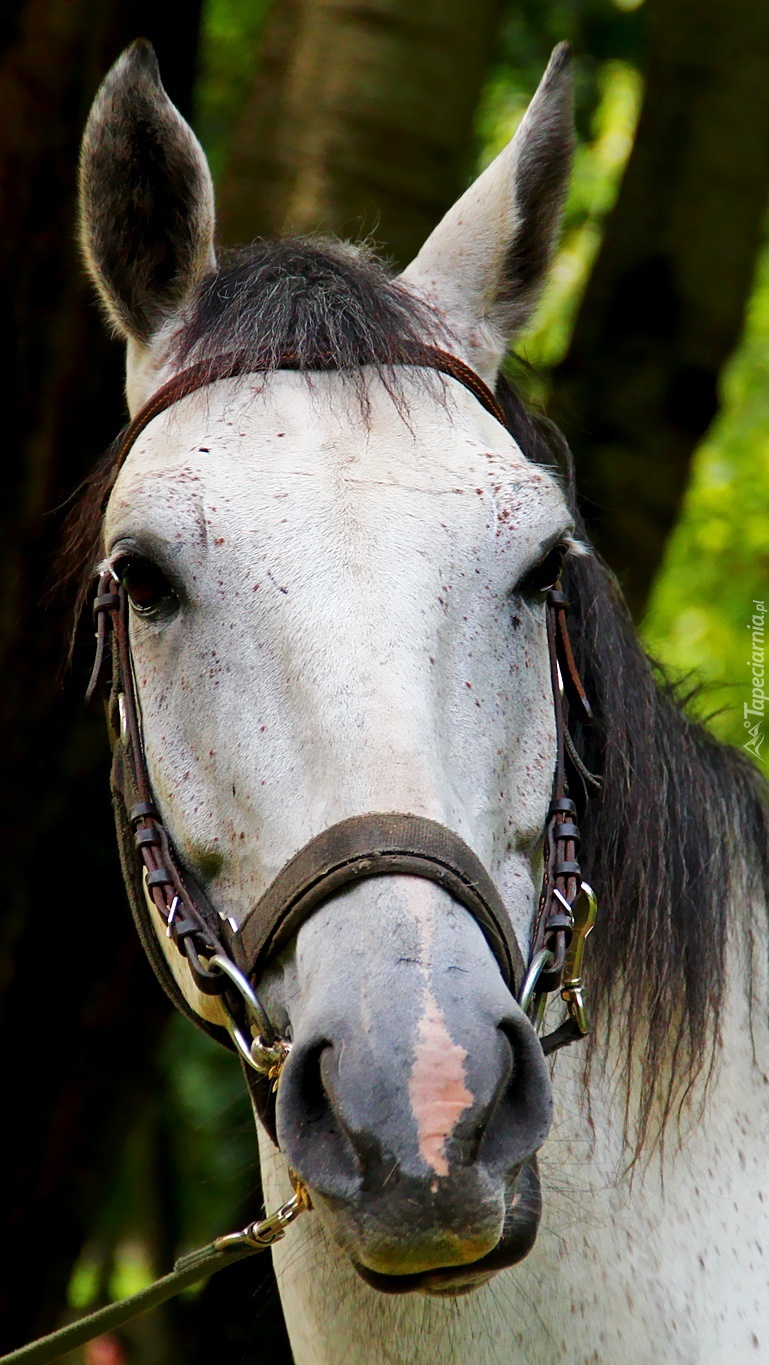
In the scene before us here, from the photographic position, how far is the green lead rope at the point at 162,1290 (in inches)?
84.6

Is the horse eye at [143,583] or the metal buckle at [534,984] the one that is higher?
the horse eye at [143,583]

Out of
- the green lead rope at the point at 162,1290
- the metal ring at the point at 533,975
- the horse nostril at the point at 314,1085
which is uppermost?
the horse nostril at the point at 314,1085

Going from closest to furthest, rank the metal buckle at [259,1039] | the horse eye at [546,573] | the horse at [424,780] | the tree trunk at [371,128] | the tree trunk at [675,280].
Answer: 1. the horse at [424,780]
2. the metal buckle at [259,1039]
3. the horse eye at [546,573]
4. the tree trunk at [371,128]
5. the tree trunk at [675,280]

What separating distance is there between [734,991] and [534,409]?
1.41 m

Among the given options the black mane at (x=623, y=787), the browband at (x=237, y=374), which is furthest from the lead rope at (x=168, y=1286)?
the browband at (x=237, y=374)

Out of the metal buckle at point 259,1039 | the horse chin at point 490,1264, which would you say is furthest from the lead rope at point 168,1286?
the horse chin at point 490,1264

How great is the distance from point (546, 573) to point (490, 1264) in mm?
1164

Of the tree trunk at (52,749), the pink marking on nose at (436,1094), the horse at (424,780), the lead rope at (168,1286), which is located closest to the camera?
the pink marking on nose at (436,1094)

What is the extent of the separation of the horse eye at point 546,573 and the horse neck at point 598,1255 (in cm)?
91

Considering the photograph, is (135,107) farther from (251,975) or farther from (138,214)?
(251,975)

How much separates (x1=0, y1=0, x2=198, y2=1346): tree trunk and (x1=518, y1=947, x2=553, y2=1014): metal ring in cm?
243

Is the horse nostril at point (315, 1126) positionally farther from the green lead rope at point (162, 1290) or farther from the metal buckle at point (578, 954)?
the metal buckle at point (578, 954)

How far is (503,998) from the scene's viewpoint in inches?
69.0

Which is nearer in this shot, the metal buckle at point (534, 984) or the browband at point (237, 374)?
the metal buckle at point (534, 984)
